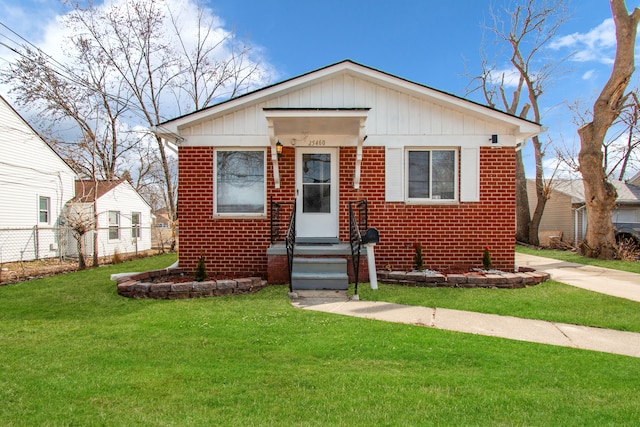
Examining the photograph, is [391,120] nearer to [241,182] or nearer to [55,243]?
[241,182]

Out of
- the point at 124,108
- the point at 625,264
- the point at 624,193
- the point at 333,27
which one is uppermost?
the point at 333,27

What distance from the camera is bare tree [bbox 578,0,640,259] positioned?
1226 cm

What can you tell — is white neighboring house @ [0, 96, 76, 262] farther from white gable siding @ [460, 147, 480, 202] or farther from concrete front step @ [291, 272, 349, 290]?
white gable siding @ [460, 147, 480, 202]

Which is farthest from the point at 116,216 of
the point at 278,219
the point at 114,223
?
the point at 278,219

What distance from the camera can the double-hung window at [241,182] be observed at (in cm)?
854

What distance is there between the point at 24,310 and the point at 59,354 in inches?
112

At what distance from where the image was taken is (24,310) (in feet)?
19.8

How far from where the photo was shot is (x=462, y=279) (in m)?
7.46

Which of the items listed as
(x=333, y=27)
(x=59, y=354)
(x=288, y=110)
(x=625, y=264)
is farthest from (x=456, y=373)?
(x=333, y=27)

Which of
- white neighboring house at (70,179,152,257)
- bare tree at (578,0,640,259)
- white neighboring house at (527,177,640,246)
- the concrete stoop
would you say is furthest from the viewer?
white neighboring house at (527,177,640,246)

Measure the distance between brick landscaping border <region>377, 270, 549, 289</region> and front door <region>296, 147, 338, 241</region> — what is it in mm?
1667

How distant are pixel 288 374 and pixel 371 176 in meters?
5.75

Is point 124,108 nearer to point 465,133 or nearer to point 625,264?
point 465,133

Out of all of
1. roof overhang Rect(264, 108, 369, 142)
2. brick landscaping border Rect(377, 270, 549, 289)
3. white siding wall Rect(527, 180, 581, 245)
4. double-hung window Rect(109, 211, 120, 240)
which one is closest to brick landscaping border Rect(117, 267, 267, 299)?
brick landscaping border Rect(377, 270, 549, 289)
